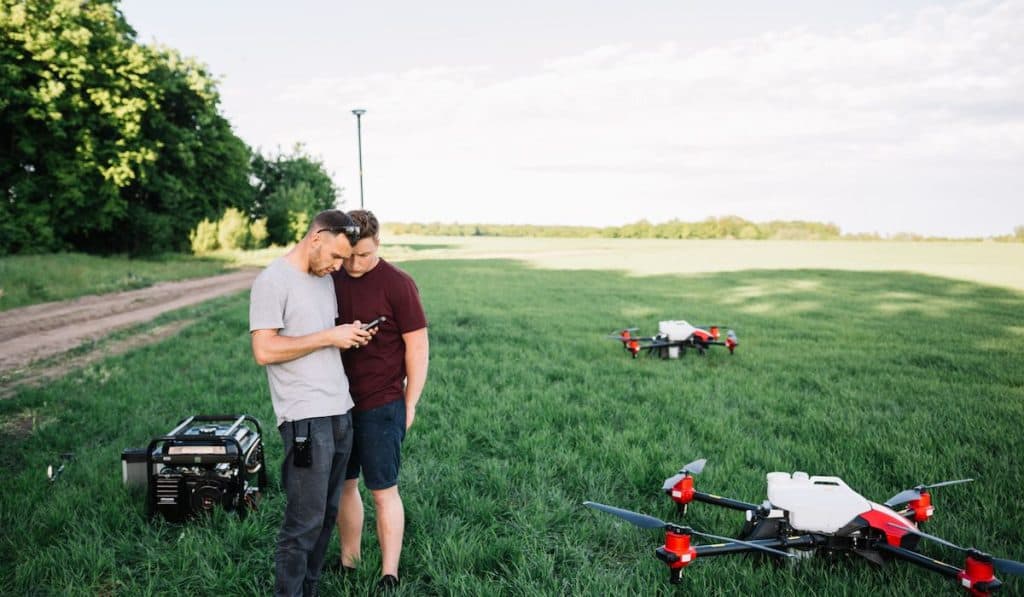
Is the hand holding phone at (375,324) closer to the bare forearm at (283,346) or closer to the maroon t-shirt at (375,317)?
the maroon t-shirt at (375,317)

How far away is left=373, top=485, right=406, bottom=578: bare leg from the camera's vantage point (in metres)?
3.49

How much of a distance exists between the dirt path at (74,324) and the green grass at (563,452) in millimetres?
1041

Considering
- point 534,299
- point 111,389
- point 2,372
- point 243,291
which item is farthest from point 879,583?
point 243,291

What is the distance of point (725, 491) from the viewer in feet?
15.7

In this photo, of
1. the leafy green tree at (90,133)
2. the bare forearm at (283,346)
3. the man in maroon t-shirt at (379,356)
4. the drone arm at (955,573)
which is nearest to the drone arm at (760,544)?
the drone arm at (955,573)

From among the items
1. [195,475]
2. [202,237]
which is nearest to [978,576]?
[195,475]

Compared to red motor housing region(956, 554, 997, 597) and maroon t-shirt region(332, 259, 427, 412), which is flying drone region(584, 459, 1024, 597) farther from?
maroon t-shirt region(332, 259, 427, 412)

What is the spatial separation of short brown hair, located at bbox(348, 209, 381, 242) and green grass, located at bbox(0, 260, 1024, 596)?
215cm

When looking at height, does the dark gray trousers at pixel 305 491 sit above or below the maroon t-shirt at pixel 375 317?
below

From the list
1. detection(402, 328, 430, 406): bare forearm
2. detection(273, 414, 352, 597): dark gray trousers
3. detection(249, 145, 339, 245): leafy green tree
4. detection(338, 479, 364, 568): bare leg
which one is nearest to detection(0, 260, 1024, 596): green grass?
detection(338, 479, 364, 568): bare leg

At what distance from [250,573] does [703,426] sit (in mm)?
4651

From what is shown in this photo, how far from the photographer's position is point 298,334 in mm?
3002

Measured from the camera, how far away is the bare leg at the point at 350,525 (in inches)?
144

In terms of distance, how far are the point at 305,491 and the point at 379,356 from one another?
0.83m
